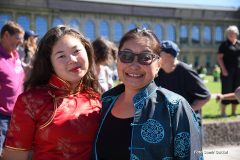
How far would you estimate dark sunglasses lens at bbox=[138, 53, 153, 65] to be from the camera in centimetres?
231

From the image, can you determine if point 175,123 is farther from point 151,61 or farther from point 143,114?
point 151,61

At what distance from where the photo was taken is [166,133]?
2.15 m

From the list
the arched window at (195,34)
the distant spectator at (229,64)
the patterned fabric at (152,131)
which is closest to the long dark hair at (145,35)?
the patterned fabric at (152,131)

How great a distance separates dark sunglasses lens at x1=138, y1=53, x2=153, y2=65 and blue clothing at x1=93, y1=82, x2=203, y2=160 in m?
0.24

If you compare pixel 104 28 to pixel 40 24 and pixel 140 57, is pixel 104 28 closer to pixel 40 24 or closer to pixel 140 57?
pixel 40 24

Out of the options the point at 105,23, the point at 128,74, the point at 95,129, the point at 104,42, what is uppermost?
the point at 105,23

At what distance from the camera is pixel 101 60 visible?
536 centimetres

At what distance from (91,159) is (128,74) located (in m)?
0.57

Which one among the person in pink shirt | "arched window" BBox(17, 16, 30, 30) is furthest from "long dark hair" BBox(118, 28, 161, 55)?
"arched window" BBox(17, 16, 30, 30)

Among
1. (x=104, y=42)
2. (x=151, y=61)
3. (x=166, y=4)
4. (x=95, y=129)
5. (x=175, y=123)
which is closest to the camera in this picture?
(x=175, y=123)

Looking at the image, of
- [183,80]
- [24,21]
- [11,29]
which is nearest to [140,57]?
[183,80]

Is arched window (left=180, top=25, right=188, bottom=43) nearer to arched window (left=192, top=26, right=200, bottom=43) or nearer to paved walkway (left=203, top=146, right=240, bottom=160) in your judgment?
arched window (left=192, top=26, right=200, bottom=43)

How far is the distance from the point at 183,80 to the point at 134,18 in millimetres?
68489

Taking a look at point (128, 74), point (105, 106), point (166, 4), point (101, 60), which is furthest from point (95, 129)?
point (166, 4)
